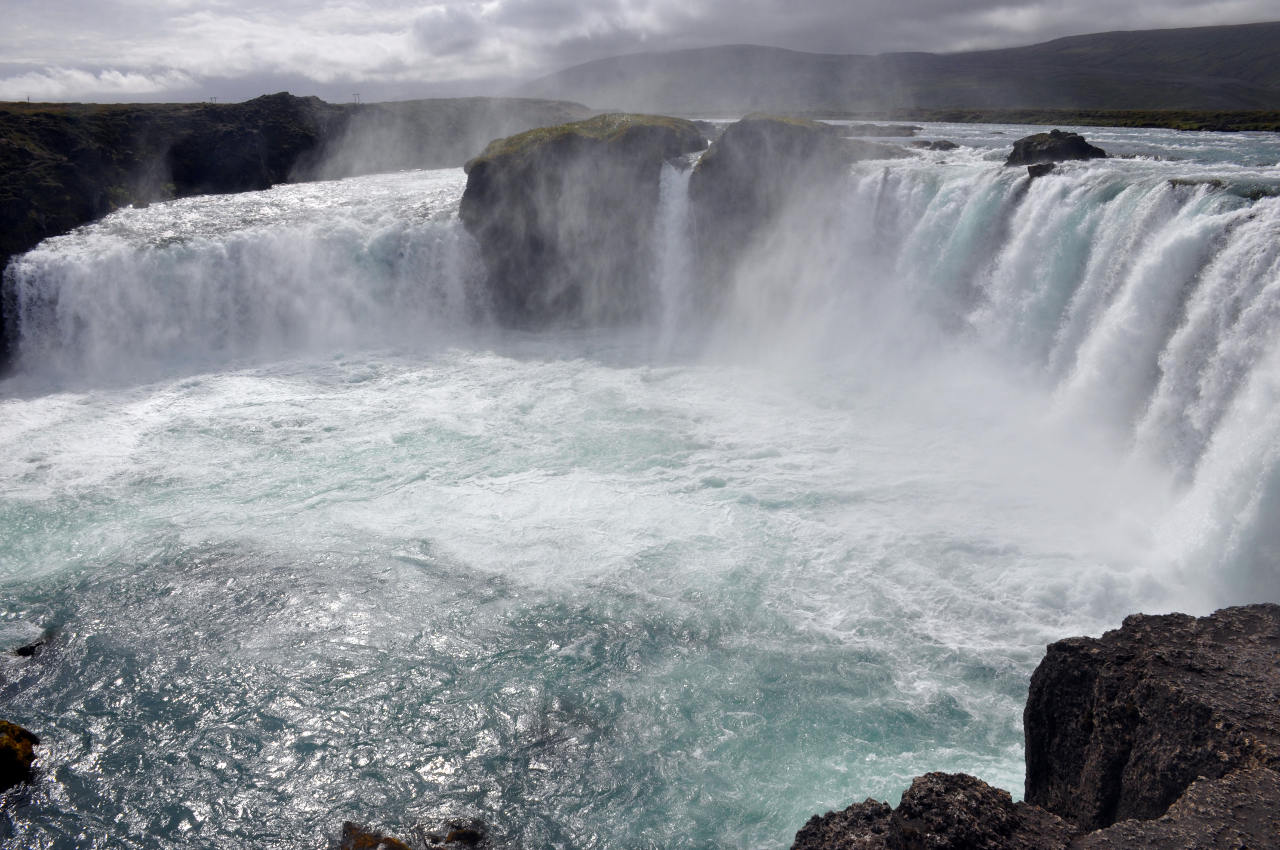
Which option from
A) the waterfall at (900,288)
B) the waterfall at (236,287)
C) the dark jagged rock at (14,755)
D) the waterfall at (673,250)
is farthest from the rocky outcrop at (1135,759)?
the waterfall at (236,287)

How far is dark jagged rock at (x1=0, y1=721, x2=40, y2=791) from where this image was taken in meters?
8.89

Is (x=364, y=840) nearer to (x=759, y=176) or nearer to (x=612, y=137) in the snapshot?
(x=759, y=176)

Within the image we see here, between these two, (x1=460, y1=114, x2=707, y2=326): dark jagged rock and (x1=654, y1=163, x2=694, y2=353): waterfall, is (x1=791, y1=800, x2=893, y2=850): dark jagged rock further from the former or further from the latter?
(x1=460, y1=114, x2=707, y2=326): dark jagged rock

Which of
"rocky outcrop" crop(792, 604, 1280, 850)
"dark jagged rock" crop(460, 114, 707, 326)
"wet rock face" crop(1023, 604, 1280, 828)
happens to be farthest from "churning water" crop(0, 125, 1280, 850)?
"dark jagged rock" crop(460, 114, 707, 326)

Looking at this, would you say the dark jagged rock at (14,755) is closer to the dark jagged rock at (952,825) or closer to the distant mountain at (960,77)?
the dark jagged rock at (952,825)

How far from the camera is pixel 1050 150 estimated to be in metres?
20.2

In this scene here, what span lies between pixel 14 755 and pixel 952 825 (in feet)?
32.1

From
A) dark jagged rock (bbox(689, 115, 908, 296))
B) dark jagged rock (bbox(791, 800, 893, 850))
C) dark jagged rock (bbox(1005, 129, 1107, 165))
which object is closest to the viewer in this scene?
dark jagged rock (bbox(791, 800, 893, 850))

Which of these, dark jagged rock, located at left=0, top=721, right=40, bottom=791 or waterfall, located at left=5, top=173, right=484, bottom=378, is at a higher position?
waterfall, located at left=5, top=173, right=484, bottom=378

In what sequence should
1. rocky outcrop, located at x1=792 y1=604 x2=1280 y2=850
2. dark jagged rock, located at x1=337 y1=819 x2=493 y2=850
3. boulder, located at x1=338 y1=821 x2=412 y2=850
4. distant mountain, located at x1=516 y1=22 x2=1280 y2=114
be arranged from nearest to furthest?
rocky outcrop, located at x1=792 y1=604 x2=1280 y2=850 → boulder, located at x1=338 y1=821 x2=412 y2=850 → dark jagged rock, located at x1=337 y1=819 x2=493 y2=850 → distant mountain, located at x1=516 y1=22 x2=1280 y2=114

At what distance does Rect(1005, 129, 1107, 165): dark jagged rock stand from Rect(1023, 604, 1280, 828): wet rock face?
16.1 m

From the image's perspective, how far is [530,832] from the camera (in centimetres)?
823

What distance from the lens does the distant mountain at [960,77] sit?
84000 mm

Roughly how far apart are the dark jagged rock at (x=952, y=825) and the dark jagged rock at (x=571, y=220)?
2254 centimetres
